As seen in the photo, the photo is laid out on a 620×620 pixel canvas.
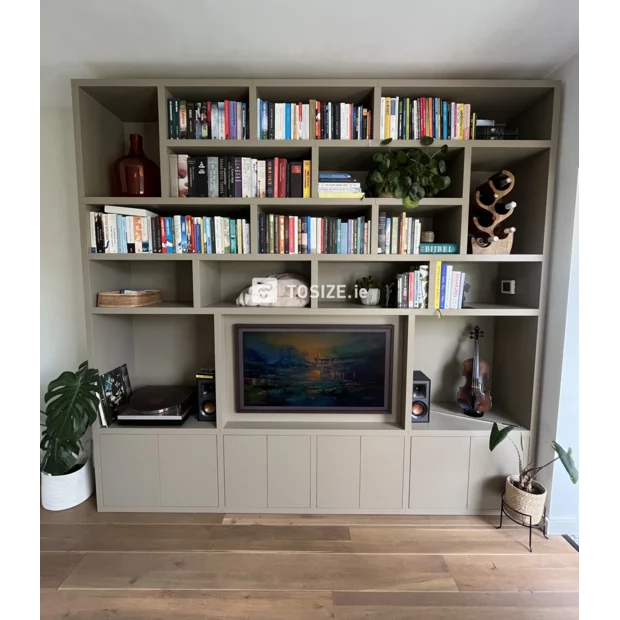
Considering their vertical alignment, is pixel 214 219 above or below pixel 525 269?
above

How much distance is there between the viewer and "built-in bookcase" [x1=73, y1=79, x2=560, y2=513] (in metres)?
1.75

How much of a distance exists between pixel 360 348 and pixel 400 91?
1476 mm

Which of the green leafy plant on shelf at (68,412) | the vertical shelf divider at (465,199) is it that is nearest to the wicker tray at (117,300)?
the green leafy plant on shelf at (68,412)

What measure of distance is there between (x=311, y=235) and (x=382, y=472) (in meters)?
1.47

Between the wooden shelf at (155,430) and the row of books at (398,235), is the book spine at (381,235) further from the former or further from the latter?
the wooden shelf at (155,430)

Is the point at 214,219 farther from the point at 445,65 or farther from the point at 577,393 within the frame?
the point at 577,393

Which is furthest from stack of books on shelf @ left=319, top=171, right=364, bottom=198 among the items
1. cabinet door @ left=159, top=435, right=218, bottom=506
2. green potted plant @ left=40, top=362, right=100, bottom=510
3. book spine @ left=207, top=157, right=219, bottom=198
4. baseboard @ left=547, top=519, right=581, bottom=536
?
baseboard @ left=547, top=519, right=581, bottom=536

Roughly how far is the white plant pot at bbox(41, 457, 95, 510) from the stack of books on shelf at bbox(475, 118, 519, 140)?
3.17 metres

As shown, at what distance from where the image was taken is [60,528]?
1.85 m

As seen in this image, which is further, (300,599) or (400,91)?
(400,91)

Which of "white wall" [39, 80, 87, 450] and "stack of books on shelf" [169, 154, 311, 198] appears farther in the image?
"white wall" [39, 80, 87, 450]

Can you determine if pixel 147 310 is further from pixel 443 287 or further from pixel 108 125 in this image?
pixel 443 287

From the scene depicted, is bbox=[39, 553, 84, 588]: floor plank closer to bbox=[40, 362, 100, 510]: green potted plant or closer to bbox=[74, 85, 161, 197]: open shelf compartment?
bbox=[40, 362, 100, 510]: green potted plant

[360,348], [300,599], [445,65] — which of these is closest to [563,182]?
[445,65]
